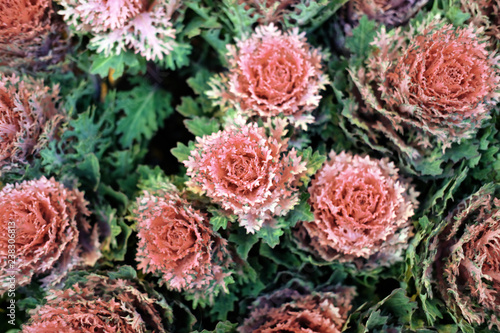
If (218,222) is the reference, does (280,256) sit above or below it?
below

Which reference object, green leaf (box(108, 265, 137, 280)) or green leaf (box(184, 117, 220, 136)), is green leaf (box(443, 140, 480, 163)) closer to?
green leaf (box(184, 117, 220, 136))

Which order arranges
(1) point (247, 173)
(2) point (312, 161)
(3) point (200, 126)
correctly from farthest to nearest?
(3) point (200, 126) → (2) point (312, 161) → (1) point (247, 173)

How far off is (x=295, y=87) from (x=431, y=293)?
0.61 m

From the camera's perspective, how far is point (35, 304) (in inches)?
43.0

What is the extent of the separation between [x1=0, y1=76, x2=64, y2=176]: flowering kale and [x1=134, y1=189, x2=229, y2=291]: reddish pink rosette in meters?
0.36

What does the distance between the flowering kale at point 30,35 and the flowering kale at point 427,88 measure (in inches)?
32.0

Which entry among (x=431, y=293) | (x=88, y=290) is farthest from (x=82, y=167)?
(x=431, y=293)

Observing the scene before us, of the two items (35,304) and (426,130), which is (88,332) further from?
(426,130)

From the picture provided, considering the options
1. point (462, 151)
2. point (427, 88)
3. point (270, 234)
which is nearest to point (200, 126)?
point (270, 234)

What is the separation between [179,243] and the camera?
895 millimetres

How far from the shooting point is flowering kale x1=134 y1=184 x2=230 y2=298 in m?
0.90

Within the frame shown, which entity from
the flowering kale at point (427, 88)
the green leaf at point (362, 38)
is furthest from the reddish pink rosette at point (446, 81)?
the green leaf at point (362, 38)

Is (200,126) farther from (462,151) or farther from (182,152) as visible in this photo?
(462,151)

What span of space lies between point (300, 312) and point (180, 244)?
35 centimetres
